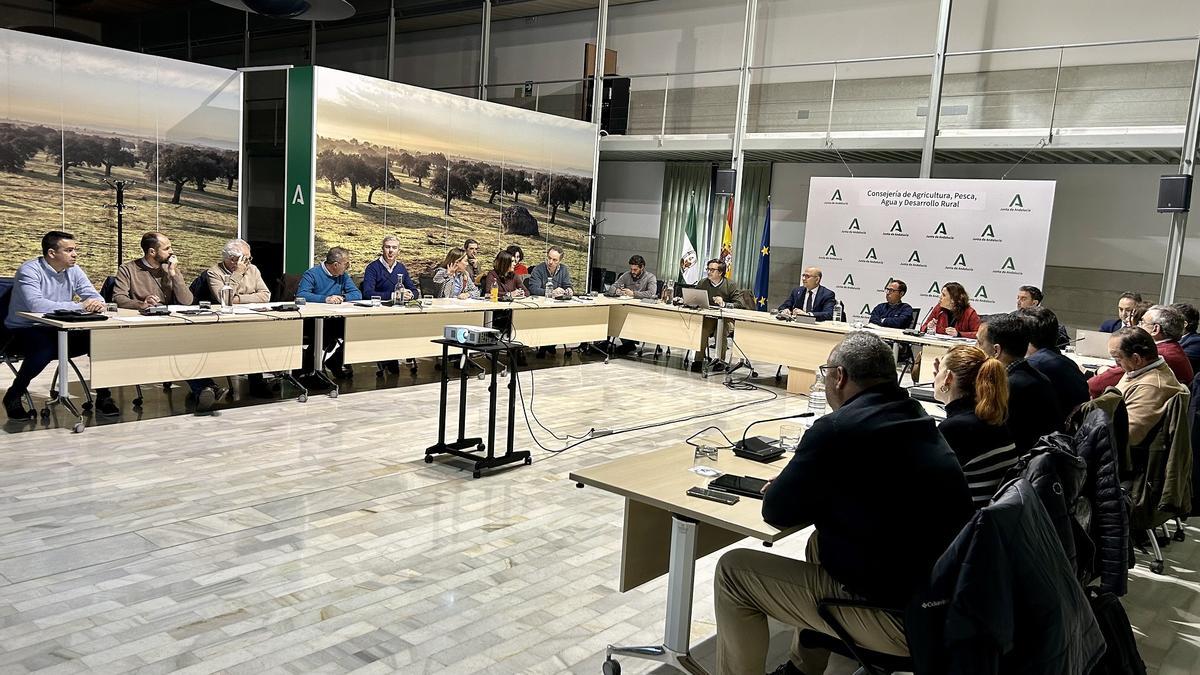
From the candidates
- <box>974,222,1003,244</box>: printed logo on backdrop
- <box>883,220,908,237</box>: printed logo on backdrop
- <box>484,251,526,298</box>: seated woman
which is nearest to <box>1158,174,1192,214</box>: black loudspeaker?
<box>974,222,1003,244</box>: printed logo on backdrop

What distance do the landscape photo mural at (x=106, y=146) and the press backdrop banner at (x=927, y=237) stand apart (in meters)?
7.27

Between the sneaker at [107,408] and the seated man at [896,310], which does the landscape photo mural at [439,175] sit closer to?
A: the sneaker at [107,408]

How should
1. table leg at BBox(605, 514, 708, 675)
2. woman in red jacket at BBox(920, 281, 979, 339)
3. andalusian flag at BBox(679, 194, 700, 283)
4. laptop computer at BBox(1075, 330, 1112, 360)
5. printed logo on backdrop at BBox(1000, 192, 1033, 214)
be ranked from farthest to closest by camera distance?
andalusian flag at BBox(679, 194, 700, 283) → printed logo on backdrop at BBox(1000, 192, 1033, 214) → woman in red jacket at BBox(920, 281, 979, 339) → laptop computer at BBox(1075, 330, 1112, 360) → table leg at BBox(605, 514, 708, 675)

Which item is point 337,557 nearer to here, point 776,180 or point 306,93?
point 306,93

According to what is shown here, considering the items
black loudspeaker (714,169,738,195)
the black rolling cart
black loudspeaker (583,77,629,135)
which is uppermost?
black loudspeaker (583,77,629,135)

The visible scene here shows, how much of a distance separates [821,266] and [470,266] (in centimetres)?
425

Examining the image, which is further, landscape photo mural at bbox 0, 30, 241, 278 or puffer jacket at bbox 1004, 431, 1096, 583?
landscape photo mural at bbox 0, 30, 241, 278

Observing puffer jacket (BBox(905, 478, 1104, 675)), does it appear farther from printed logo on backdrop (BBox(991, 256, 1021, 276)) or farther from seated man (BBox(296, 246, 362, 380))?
printed logo on backdrop (BBox(991, 256, 1021, 276))

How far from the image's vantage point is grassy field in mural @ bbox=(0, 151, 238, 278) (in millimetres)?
8273

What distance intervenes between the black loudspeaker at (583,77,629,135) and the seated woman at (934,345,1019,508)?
33.5 feet

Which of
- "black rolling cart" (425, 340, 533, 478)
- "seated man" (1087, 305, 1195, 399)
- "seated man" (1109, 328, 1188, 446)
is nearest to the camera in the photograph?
"seated man" (1109, 328, 1188, 446)

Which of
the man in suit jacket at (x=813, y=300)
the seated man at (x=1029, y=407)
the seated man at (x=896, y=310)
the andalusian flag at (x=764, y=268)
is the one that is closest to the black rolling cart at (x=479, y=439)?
the seated man at (x=1029, y=407)

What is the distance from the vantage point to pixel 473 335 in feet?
15.7

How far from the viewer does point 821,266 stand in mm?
10219
